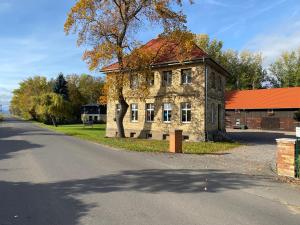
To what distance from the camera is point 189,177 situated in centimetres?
1104

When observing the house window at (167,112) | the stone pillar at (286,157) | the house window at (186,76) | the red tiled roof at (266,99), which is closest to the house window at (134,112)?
the house window at (167,112)

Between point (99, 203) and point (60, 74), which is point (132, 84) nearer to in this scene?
point (99, 203)

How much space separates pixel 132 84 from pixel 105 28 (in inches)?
233

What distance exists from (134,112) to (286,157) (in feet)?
72.0

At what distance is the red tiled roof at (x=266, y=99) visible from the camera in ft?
159

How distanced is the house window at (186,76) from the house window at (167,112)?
2.47m

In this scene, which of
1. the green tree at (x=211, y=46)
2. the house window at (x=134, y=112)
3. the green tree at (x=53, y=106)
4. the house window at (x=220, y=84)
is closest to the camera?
the house window at (x=134, y=112)

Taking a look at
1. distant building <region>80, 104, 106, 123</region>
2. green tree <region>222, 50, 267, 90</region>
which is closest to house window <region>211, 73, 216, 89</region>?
green tree <region>222, 50, 267, 90</region>

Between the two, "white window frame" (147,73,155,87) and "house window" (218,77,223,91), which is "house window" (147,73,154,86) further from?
"house window" (218,77,223,91)

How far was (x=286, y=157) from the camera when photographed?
11.8m

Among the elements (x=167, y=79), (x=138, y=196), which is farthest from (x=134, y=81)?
(x=138, y=196)

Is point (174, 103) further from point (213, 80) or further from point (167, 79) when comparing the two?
point (213, 80)

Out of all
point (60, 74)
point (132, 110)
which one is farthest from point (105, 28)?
point (60, 74)

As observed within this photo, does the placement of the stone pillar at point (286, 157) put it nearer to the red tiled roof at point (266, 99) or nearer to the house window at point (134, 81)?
the house window at point (134, 81)
